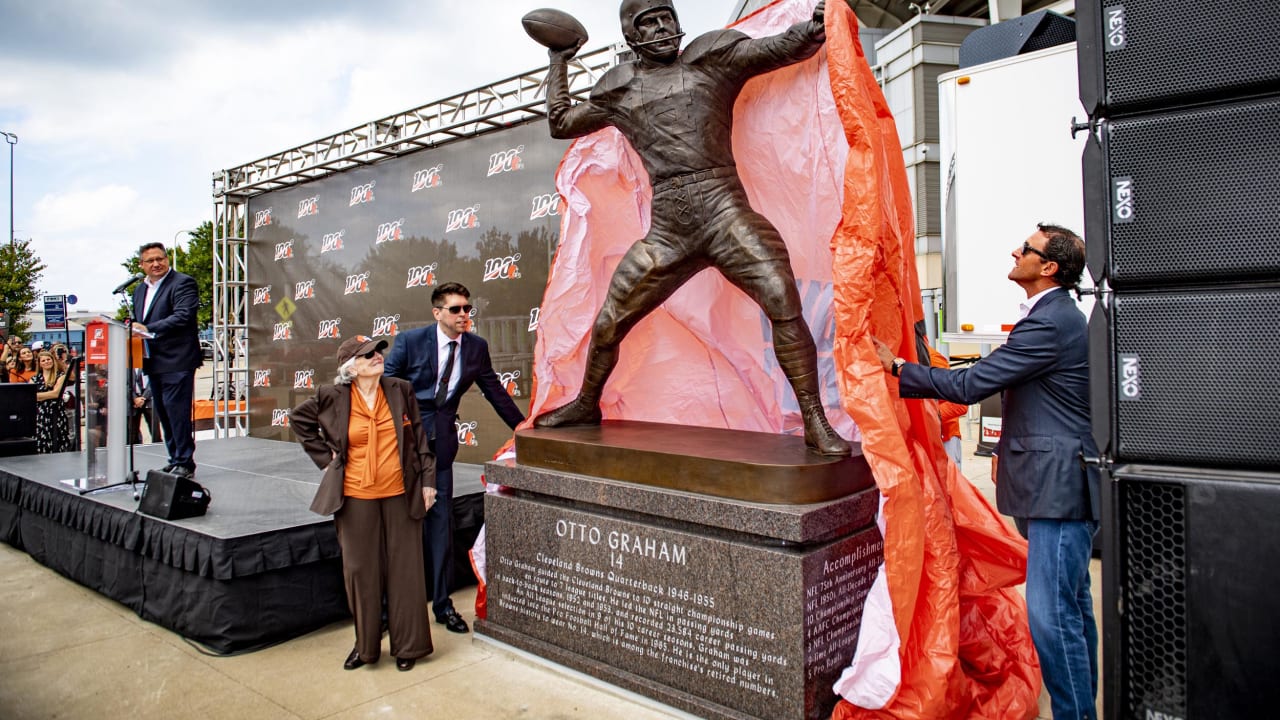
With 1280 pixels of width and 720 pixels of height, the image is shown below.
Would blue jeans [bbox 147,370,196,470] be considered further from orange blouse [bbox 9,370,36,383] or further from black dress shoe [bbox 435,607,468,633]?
orange blouse [bbox 9,370,36,383]

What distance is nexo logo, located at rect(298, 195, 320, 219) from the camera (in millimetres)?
8602

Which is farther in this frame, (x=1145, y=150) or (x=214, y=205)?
(x=214, y=205)

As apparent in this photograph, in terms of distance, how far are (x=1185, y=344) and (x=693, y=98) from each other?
206cm

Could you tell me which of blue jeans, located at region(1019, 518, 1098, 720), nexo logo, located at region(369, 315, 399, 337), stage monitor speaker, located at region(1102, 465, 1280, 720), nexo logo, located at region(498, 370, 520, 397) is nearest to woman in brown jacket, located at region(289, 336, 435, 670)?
blue jeans, located at region(1019, 518, 1098, 720)

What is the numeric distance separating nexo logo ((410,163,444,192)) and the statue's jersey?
14.6 ft

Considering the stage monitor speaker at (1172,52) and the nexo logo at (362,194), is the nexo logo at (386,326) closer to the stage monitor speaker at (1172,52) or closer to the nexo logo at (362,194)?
the nexo logo at (362,194)

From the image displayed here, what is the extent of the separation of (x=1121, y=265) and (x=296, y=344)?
8.84m

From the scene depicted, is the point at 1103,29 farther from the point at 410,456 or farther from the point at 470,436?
the point at 470,436

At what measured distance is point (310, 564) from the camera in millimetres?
3826

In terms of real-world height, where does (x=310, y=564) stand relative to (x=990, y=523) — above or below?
below

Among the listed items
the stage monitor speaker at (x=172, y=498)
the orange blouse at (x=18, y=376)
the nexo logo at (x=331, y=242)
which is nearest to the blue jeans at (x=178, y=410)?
the stage monitor speaker at (x=172, y=498)

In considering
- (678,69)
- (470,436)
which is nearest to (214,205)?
(470,436)

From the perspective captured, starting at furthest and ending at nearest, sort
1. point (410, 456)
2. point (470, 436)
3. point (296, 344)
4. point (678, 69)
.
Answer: point (296, 344)
point (470, 436)
point (410, 456)
point (678, 69)

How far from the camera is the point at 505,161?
21.9 feet
